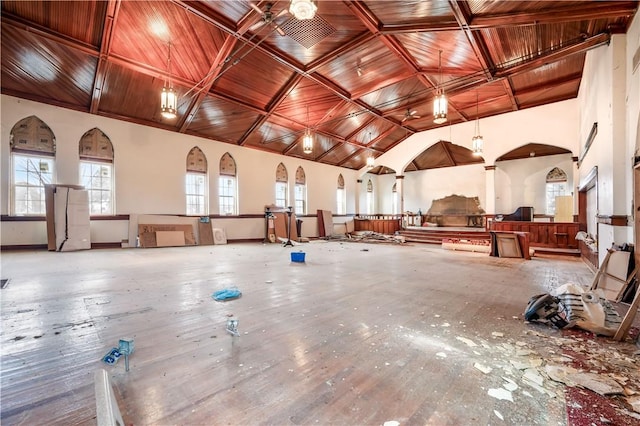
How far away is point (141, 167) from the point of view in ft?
28.3

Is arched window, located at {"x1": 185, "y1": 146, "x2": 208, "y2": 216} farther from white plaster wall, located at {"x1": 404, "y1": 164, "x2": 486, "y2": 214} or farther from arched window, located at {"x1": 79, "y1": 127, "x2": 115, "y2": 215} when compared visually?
white plaster wall, located at {"x1": 404, "y1": 164, "x2": 486, "y2": 214}

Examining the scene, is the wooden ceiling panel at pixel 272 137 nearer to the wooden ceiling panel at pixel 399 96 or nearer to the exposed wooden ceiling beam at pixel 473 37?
the wooden ceiling panel at pixel 399 96

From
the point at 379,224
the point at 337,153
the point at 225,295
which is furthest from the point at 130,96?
the point at 379,224

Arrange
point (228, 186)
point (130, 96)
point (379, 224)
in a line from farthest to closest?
1. point (379, 224)
2. point (228, 186)
3. point (130, 96)

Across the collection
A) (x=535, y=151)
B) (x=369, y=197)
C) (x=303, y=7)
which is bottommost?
(x=369, y=197)

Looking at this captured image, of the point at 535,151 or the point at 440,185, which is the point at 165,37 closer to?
the point at 440,185

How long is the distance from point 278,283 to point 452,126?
34.1 feet

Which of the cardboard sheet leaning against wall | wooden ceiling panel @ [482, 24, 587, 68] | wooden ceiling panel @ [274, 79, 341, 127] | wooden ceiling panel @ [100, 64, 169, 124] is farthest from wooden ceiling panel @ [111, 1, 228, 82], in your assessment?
wooden ceiling panel @ [482, 24, 587, 68]

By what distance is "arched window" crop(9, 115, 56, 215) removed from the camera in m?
6.92

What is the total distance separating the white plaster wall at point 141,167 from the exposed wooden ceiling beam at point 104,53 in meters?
0.78

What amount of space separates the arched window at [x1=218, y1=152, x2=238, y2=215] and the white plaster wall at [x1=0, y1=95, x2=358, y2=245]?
198 millimetres

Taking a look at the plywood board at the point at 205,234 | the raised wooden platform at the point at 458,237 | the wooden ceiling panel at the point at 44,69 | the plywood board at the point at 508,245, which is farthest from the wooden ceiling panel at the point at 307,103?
the plywood board at the point at 508,245

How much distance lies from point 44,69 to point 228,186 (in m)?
5.70

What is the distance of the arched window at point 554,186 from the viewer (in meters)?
11.8
